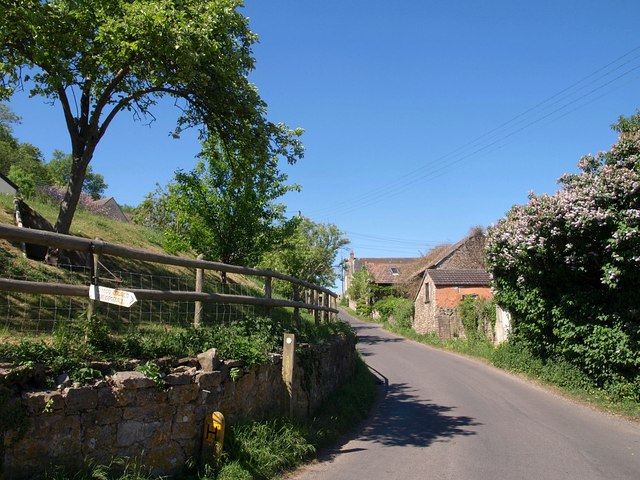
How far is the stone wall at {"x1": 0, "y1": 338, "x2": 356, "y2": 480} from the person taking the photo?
414 cm

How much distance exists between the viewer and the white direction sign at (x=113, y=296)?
4.62 m

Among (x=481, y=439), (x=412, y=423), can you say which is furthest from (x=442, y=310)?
(x=481, y=439)

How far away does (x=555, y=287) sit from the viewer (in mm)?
14562

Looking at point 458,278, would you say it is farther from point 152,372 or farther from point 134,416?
point 134,416

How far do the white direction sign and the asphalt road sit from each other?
313cm

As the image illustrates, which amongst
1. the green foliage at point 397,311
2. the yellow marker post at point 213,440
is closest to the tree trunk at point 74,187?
the yellow marker post at point 213,440

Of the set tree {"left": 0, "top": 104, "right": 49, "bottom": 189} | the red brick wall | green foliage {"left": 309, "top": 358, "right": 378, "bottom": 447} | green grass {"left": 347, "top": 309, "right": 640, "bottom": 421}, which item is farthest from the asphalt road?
tree {"left": 0, "top": 104, "right": 49, "bottom": 189}

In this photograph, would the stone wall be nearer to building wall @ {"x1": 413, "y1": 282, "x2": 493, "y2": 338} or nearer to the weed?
the weed

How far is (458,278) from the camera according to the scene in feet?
109

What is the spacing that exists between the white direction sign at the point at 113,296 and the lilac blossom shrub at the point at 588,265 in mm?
10011

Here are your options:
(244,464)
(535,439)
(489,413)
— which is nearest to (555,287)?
(489,413)

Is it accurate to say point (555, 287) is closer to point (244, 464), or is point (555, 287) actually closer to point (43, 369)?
point (244, 464)

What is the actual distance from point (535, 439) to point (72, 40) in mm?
10862

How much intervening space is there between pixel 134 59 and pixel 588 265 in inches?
453
